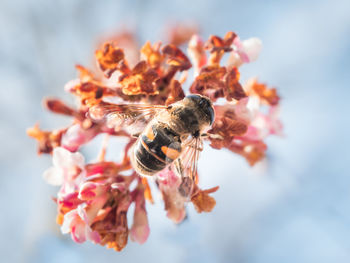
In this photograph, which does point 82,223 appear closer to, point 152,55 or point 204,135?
point 204,135

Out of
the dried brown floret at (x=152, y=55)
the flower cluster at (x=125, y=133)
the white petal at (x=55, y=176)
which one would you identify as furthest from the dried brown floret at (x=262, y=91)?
the white petal at (x=55, y=176)

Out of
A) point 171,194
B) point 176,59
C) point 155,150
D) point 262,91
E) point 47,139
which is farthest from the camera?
point 262,91

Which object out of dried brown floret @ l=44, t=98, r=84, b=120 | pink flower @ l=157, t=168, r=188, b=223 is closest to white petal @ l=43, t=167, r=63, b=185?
dried brown floret @ l=44, t=98, r=84, b=120

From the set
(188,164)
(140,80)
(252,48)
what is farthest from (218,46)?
(188,164)

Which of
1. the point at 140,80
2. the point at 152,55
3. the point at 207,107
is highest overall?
the point at 152,55

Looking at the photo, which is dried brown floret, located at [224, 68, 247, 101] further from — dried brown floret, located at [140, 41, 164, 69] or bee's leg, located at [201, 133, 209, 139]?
dried brown floret, located at [140, 41, 164, 69]
